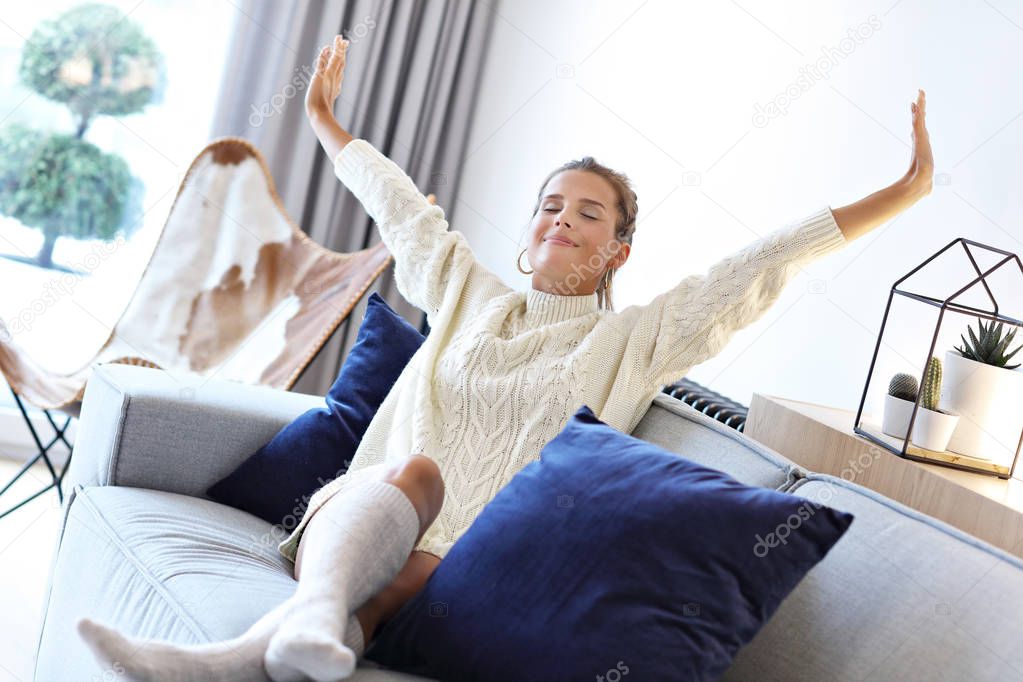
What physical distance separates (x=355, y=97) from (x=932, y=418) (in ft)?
7.56

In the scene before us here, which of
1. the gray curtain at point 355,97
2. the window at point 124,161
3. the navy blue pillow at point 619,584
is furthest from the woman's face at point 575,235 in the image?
the window at point 124,161

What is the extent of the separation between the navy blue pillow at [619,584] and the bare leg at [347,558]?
0.22ft

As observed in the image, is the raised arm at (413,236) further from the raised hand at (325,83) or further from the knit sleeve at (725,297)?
the knit sleeve at (725,297)

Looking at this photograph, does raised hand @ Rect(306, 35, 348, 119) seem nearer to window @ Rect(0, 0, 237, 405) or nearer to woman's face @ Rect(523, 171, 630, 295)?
woman's face @ Rect(523, 171, 630, 295)

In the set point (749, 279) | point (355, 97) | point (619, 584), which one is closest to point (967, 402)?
point (749, 279)

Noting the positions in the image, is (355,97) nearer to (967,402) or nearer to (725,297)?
(725,297)

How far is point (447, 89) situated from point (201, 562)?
2.26 metres

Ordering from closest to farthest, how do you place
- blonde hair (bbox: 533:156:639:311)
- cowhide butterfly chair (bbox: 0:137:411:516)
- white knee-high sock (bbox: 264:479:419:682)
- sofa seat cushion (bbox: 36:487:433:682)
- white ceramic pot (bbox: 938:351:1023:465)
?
white knee-high sock (bbox: 264:479:419:682)
sofa seat cushion (bbox: 36:487:433:682)
white ceramic pot (bbox: 938:351:1023:465)
blonde hair (bbox: 533:156:639:311)
cowhide butterfly chair (bbox: 0:137:411:516)

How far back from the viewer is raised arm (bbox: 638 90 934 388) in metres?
1.56

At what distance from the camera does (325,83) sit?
213 cm

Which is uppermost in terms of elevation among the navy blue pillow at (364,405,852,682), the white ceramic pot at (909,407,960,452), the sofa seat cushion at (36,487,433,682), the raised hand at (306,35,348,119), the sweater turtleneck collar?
the raised hand at (306,35,348,119)

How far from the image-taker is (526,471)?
1.39m

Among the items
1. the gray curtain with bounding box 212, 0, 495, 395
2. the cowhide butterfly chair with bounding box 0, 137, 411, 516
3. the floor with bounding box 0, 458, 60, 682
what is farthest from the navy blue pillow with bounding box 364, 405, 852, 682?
the gray curtain with bounding box 212, 0, 495, 395

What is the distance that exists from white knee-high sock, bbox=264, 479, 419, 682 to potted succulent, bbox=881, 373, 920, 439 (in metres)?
0.73
